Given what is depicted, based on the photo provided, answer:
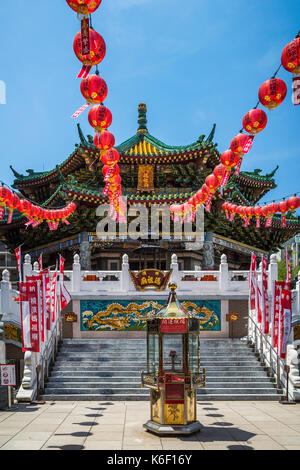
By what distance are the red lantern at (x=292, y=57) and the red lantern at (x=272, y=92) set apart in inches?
48.9

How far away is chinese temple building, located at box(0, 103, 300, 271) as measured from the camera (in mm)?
23078

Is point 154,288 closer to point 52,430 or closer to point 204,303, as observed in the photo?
point 204,303

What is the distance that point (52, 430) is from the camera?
8.27 meters

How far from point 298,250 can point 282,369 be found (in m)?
52.8

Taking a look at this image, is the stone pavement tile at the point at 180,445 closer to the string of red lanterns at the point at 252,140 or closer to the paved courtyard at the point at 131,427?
the paved courtyard at the point at 131,427

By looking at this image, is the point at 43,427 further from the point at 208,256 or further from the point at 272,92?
the point at 208,256

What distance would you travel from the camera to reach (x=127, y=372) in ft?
42.8

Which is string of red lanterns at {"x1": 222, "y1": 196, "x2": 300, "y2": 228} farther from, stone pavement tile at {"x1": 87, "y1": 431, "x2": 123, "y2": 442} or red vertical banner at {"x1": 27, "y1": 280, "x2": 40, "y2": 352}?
stone pavement tile at {"x1": 87, "y1": 431, "x2": 123, "y2": 442}

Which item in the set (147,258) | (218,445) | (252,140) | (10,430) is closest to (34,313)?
(10,430)

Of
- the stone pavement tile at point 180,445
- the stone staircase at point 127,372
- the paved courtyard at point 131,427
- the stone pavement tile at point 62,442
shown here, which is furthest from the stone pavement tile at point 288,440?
the stone staircase at point 127,372

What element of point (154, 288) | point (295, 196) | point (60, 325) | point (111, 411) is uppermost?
point (295, 196)

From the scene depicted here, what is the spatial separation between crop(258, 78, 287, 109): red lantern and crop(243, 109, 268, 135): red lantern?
115cm
